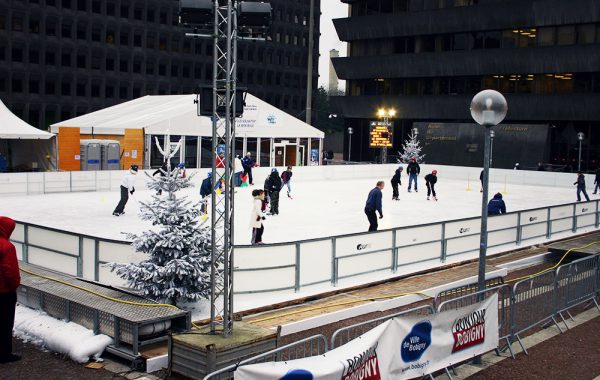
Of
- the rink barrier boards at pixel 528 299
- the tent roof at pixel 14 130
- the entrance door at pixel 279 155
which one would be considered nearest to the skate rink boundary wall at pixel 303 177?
the tent roof at pixel 14 130

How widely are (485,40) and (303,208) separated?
42.8 m

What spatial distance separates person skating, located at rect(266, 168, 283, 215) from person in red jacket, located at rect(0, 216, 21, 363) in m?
15.2

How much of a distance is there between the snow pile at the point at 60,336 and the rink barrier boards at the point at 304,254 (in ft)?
5.54

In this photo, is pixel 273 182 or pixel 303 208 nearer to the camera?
pixel 273 182

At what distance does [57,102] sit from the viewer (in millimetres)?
77688

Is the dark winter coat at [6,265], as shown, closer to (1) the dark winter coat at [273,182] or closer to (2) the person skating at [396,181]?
(1) the dark winter coat at [273,182]

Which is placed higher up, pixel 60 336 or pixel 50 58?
pixel 50 58

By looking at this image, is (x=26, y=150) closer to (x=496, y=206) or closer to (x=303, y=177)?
(x=303, y=177)

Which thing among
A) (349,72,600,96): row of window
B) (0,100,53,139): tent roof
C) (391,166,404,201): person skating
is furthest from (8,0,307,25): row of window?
(391,166,404,201): person skating

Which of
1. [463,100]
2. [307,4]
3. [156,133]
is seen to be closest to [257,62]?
[307,4]

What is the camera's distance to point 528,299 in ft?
36.9

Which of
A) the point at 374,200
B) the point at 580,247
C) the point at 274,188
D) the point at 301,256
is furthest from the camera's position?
the point at 274,188

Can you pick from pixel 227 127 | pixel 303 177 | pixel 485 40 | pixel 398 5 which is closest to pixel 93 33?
pixel 398 5

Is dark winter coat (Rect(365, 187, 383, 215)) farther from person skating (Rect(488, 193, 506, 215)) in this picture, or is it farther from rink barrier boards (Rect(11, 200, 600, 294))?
person skating (Rect(488, 193, 506, 215))
